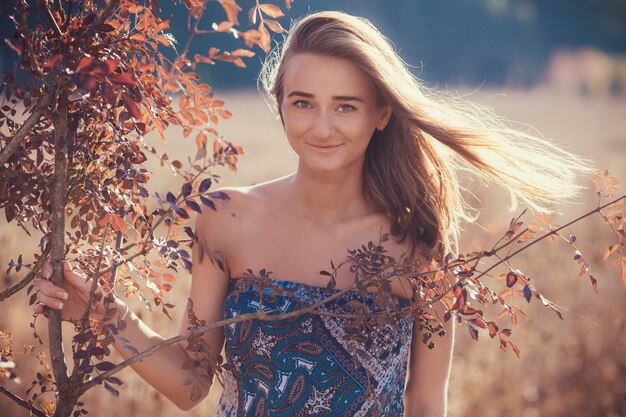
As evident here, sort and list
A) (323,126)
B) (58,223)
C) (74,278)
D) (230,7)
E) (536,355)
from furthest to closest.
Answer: (536,355) → (323,126) → (74,278) → (58,223) → (230,7)

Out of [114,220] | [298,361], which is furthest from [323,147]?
[114,220]

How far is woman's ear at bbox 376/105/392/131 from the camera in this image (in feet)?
7.95

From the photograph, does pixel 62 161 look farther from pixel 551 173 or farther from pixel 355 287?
pixel 551 173

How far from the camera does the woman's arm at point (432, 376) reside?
2.43 m

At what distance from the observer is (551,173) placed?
2.33 m

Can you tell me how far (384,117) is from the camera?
2.44 meters

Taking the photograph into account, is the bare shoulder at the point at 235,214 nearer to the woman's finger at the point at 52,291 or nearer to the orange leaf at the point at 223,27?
the woman's finger at the point at 52,291

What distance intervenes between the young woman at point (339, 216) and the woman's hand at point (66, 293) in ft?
0.96

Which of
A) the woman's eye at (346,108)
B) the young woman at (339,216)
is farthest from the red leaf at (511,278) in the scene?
the woman's eye at (346,108)

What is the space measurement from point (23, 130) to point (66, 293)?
0.35m

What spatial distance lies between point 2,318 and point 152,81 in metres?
3.30

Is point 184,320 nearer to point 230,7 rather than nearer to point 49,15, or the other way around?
point 49,15

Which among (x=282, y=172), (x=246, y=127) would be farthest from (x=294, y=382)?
(x=246, y=127)

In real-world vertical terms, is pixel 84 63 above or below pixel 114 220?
above
